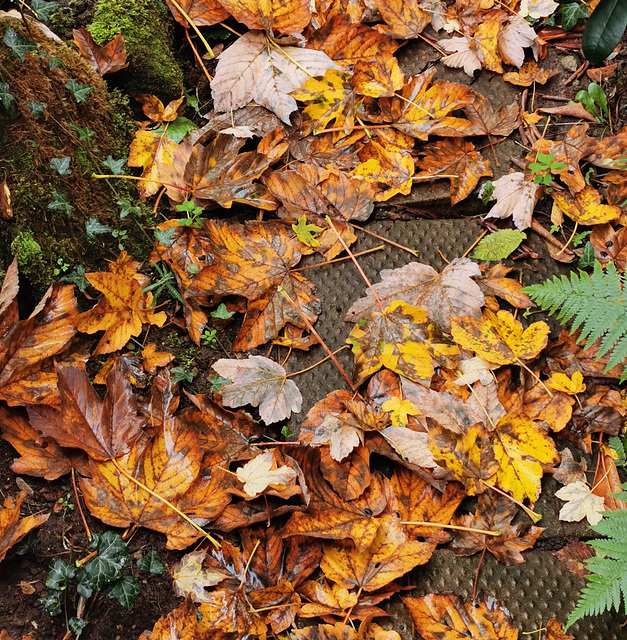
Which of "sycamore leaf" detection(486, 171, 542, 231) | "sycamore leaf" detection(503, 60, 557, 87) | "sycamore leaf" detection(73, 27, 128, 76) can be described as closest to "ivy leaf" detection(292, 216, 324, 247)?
"sycamore leaf" detection(486, 171, 542, 231)

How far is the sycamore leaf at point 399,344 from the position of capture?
1.82m

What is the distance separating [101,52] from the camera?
1.97 meters

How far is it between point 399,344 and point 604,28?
135 cm

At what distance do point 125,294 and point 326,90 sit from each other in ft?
3.64

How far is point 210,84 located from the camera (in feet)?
6.89

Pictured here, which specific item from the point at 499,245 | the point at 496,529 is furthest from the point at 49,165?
the point at 496,529

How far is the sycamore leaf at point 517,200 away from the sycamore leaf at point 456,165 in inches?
4.0

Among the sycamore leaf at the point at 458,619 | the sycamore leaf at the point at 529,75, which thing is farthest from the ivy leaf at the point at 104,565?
the sycamore leaf at the point at 529,75

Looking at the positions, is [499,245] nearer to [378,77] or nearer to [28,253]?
[378,77]

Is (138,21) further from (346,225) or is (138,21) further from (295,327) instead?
(295,327)

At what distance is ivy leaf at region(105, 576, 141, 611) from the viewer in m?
1.52

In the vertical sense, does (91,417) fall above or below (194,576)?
above

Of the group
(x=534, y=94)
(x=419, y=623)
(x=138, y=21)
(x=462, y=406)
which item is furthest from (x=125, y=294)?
(x=534, y=94)

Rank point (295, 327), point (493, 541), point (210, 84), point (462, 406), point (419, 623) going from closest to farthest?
point (419, 623) < point (493, 541) < point (462, 406) < point (295, 327) < point (210, 84)
